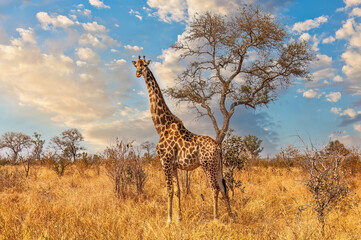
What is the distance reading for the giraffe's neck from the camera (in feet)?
21.4

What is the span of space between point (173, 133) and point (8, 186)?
8.60 meters

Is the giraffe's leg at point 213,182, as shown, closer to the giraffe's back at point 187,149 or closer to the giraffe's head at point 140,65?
the giraffe's back at point 187,149

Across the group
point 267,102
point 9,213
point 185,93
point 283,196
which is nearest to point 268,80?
point 267,102

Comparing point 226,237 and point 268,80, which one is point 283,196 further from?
point 268,80

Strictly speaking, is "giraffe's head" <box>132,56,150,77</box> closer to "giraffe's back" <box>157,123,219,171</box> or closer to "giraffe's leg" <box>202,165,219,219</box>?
"giraffe's back" <box>157,123,219,171</box>

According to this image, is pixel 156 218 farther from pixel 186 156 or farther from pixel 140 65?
pixel 140 65

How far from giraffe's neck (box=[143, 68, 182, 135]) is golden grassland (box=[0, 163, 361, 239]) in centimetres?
217

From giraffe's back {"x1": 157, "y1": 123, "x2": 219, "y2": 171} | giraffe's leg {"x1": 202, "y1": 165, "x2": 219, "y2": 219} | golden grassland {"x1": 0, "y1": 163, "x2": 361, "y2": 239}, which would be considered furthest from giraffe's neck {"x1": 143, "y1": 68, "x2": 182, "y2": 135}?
golden grassland {"x1": 0, "y1": 163, "x2": 361, "y2": 239}

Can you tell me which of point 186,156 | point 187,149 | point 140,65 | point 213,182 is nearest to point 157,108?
point 140,65

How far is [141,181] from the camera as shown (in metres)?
9.11

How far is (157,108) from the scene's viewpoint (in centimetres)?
652

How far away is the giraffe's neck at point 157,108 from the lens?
21.4 ft

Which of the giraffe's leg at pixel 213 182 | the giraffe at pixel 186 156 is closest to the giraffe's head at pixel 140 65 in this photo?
the giraffe at pixel 186 156

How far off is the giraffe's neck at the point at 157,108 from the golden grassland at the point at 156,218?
2.17 metres
